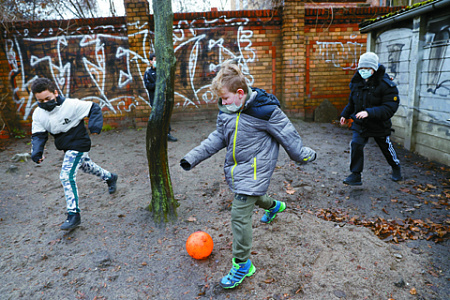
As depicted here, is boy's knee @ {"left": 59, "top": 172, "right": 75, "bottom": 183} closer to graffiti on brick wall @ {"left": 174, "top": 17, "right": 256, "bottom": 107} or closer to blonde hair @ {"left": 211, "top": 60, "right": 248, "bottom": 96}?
blonde hair @ {"left": 211, "top": 60, "right": 248, "bottom": 96}

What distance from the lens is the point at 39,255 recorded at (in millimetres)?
3145

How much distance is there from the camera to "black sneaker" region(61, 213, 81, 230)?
3.47 m

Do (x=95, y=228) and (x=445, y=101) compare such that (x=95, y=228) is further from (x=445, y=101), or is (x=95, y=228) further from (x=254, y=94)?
(x=445, y=101)

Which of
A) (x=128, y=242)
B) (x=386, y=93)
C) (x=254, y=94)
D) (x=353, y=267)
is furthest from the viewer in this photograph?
(x=386, y=93)

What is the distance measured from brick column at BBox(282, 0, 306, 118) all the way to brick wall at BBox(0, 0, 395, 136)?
26 millimetres

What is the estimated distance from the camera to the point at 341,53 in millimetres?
8195

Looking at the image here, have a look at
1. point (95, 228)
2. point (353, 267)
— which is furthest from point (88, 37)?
point (353, 267)

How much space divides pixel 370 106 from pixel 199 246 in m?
2.90

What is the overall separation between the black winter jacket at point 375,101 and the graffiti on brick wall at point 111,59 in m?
4.58

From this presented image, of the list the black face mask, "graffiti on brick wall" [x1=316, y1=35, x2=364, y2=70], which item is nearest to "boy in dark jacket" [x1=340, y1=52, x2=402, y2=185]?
the black face mask

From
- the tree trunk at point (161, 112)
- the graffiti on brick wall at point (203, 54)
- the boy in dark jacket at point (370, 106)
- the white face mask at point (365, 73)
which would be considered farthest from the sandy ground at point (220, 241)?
the graffiti on brick wall at point (203, 54)

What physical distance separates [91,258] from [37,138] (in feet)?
5.12

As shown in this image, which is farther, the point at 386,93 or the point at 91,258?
the point at 386,93

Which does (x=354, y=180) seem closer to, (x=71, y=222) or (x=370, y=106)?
(x=370, y=106)
